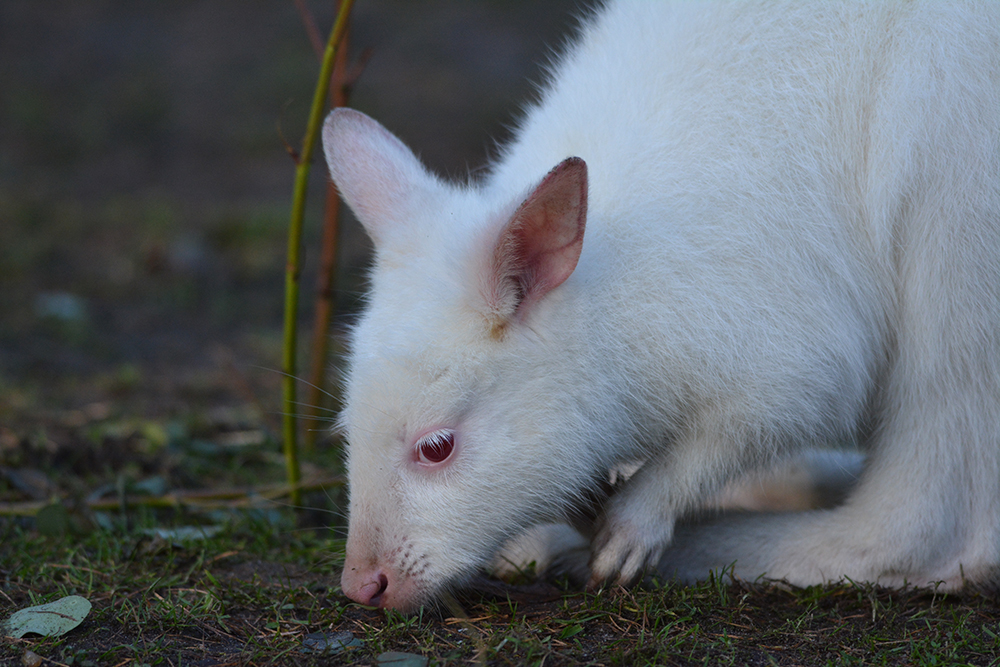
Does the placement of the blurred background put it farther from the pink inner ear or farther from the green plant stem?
the pink inner ear

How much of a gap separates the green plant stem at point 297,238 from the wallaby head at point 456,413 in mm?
803

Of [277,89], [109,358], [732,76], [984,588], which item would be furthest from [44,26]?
[984,588]

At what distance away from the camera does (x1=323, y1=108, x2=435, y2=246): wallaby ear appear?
9.00 ft

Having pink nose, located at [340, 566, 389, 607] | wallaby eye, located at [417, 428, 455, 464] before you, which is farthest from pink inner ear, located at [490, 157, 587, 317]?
pink nose, located at [340, 566, 389, 607]

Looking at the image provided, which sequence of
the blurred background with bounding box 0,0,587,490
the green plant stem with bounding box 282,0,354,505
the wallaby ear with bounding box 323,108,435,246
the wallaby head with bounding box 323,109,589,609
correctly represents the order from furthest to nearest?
the blurred background with bounding box 0,0,587,490 → the green plant stem with bounding box 282,0,354,505 → the wallaby ear with bounding box 323,108,435,246 → the wallaby head with bounding box 323,109,589,609

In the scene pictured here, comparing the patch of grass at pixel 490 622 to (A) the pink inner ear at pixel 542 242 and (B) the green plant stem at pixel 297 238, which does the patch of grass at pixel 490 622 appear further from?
(A) the pink inner ear at pixel 542 242

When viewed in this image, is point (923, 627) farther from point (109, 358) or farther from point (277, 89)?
point (277, 89)

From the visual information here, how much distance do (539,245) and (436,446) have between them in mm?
567

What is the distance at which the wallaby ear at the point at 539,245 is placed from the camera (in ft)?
7.45

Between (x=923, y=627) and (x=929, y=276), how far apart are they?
3.02ft

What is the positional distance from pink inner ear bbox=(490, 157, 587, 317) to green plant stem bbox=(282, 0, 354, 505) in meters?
0.98

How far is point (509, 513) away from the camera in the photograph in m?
2.54

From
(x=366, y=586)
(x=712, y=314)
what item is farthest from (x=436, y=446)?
(x=712, y=314)

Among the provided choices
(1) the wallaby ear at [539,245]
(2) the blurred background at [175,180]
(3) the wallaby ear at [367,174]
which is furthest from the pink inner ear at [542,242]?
(2) the blurred background at [175,180]
